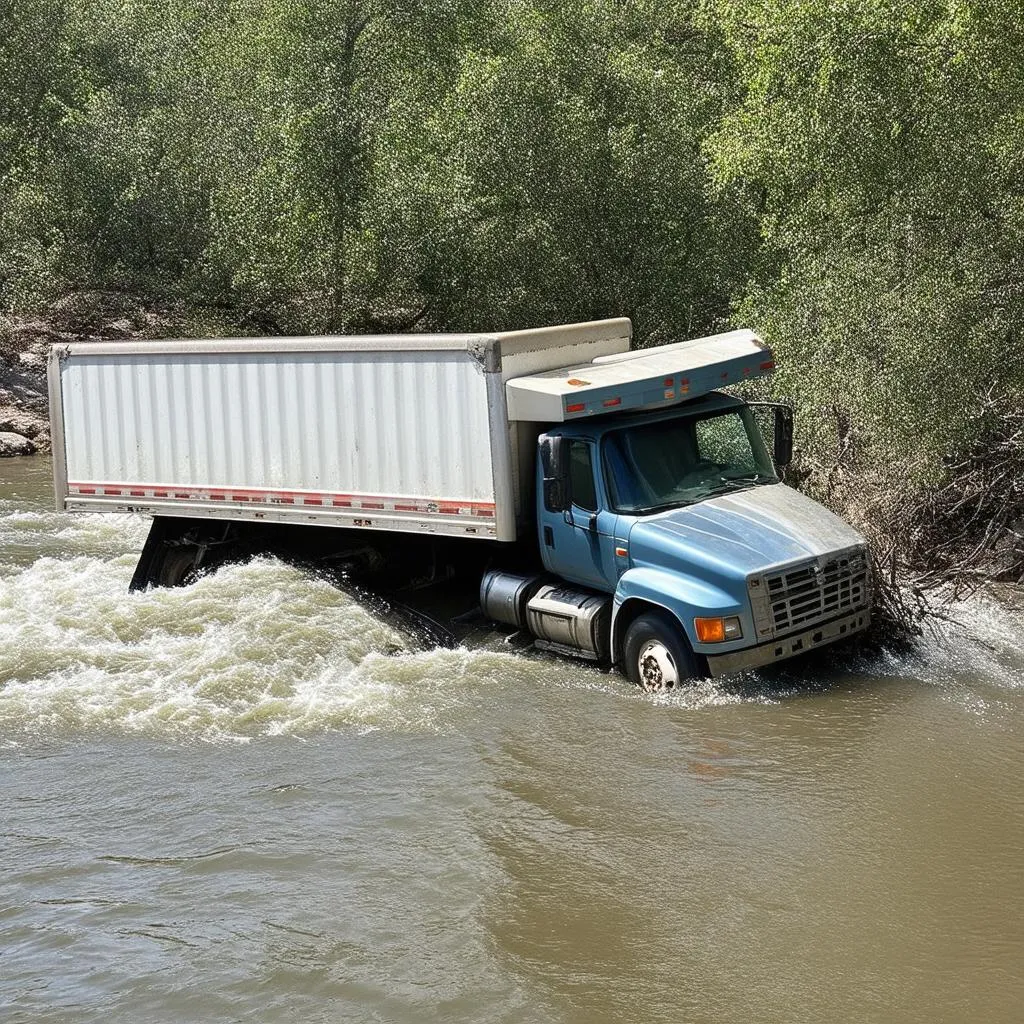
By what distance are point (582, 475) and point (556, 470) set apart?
270 millimetres

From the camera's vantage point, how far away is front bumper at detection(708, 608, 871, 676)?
34.7 feet

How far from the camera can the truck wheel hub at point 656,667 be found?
10969 millimetres

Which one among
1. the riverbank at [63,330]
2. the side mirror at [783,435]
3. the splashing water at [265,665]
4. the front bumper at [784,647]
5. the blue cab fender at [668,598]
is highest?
the riverbank at [63,330]

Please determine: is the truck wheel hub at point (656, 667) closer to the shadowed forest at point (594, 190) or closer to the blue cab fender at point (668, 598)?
the blue cab fender at point (668, 598)

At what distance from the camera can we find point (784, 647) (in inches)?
421

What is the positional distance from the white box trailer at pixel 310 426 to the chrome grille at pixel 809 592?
95.6 inches

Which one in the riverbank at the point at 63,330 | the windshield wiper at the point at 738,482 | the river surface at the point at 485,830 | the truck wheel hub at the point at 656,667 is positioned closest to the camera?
the river surface at the point at 485,830

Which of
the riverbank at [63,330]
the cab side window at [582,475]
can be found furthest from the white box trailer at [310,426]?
the riverbank at [63,330]

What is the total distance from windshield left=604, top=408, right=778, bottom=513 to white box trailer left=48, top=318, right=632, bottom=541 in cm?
98

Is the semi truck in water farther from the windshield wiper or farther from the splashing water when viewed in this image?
the splashing water

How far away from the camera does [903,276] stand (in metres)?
14.9

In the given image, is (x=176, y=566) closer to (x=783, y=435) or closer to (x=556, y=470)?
(x=556, y=470)

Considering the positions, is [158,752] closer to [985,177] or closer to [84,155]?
[985,177]

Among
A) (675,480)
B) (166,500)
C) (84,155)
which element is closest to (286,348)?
(166,500)
